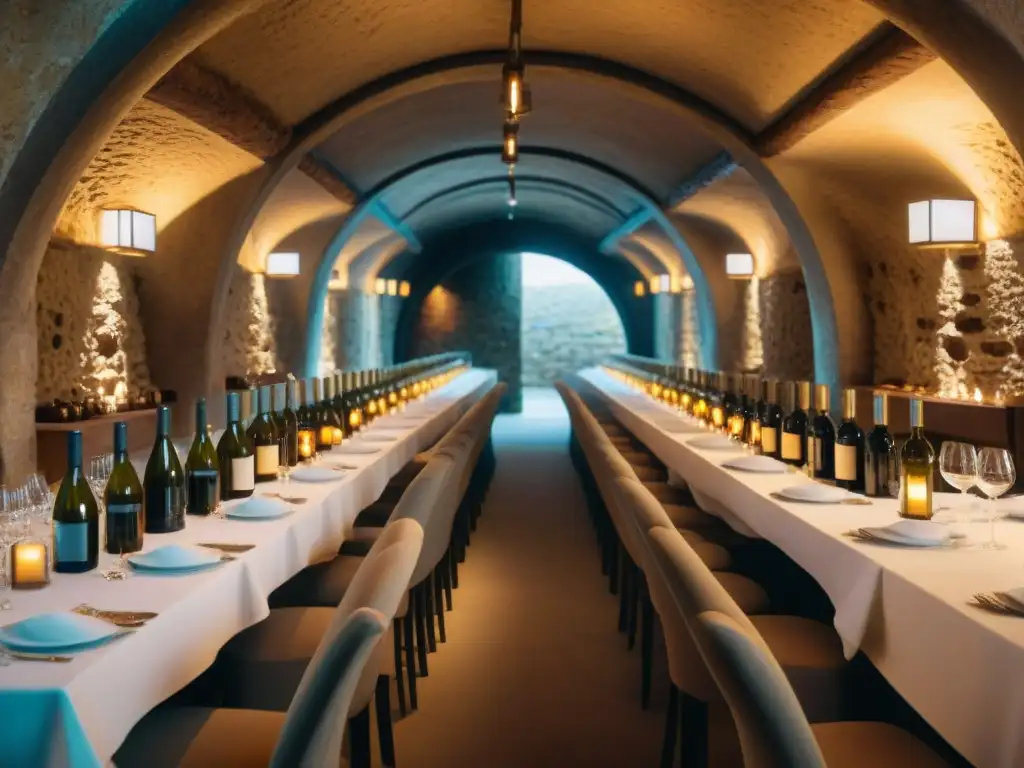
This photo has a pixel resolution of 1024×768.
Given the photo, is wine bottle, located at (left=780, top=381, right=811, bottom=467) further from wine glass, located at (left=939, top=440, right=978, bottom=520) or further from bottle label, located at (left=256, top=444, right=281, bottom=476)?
bottle label, located at (left=256, top=444, right=281, bottom=476)

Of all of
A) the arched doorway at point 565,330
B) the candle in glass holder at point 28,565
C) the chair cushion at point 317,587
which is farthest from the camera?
the arched doorway at point 565,330

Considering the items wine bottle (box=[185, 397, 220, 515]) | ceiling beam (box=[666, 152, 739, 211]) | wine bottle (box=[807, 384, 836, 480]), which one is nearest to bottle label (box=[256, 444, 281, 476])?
wine bottle (box=[185, 397, 220, 515])

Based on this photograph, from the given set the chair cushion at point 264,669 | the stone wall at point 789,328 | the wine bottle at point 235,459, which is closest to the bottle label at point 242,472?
the wine bottle at point 235,459

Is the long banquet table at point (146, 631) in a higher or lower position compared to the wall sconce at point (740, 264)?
lower

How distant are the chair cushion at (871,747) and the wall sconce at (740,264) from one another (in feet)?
27.8

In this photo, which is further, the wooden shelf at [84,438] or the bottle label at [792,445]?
the wooden shelf at [84,438]

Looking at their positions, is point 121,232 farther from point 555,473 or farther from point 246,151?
point 555,473

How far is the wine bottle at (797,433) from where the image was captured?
4.08 meters

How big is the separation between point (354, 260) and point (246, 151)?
7727 mm

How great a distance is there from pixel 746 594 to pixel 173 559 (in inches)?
71.6

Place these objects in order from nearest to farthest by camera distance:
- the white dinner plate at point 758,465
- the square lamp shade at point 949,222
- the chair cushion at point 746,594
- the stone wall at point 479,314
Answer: the chair cushion at point 746,594
the white dinner plate at point 758,465
the square lamp shade at point 949,222
the stone wall at point 479,314

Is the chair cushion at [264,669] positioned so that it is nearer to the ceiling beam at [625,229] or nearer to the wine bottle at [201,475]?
the wine bottle at [201,475]

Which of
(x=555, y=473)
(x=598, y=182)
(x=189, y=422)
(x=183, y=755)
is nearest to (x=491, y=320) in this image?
(x=598, y=182)

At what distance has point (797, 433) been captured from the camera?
4.09 metres
